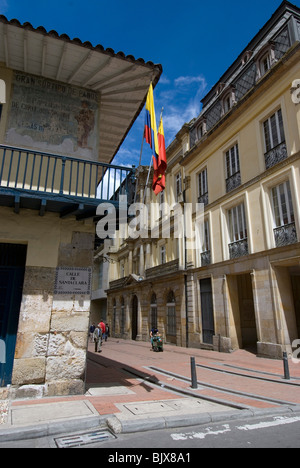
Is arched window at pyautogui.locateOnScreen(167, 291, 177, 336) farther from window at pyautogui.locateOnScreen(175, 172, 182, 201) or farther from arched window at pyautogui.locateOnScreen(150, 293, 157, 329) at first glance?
window at pyautogui.locateOnScreen(175, 172, 182, 201)

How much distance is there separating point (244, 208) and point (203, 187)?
448cm

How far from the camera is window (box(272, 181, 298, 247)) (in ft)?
41.7

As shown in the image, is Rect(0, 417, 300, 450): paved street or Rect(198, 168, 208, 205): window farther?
Rect(198, 168, 208, 205): window

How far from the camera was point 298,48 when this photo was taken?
509 inches

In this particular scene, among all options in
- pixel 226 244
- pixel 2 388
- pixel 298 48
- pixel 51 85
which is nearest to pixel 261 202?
pixel 226 244

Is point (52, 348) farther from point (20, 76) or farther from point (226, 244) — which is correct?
point (226, 244)

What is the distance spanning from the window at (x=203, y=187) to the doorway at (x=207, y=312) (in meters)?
4.90

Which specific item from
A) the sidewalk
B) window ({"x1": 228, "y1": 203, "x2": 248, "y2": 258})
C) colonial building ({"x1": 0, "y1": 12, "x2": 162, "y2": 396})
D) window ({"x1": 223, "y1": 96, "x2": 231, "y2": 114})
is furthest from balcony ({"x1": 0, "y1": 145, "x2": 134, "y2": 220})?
window ({"x1": 223, "y1": 96, "x2": 231, "y2": 114})

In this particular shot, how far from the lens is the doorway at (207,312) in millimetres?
17094

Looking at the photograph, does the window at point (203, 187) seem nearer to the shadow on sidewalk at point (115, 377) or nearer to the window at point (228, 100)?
the window at point (228, 100)

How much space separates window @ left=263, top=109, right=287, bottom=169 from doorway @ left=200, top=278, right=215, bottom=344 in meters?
7.35

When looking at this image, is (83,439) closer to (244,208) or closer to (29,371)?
(29,371)

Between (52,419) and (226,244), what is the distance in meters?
13.3

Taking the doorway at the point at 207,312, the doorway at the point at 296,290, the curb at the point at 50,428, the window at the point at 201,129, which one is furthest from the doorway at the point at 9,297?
the window at the point at 201,129
